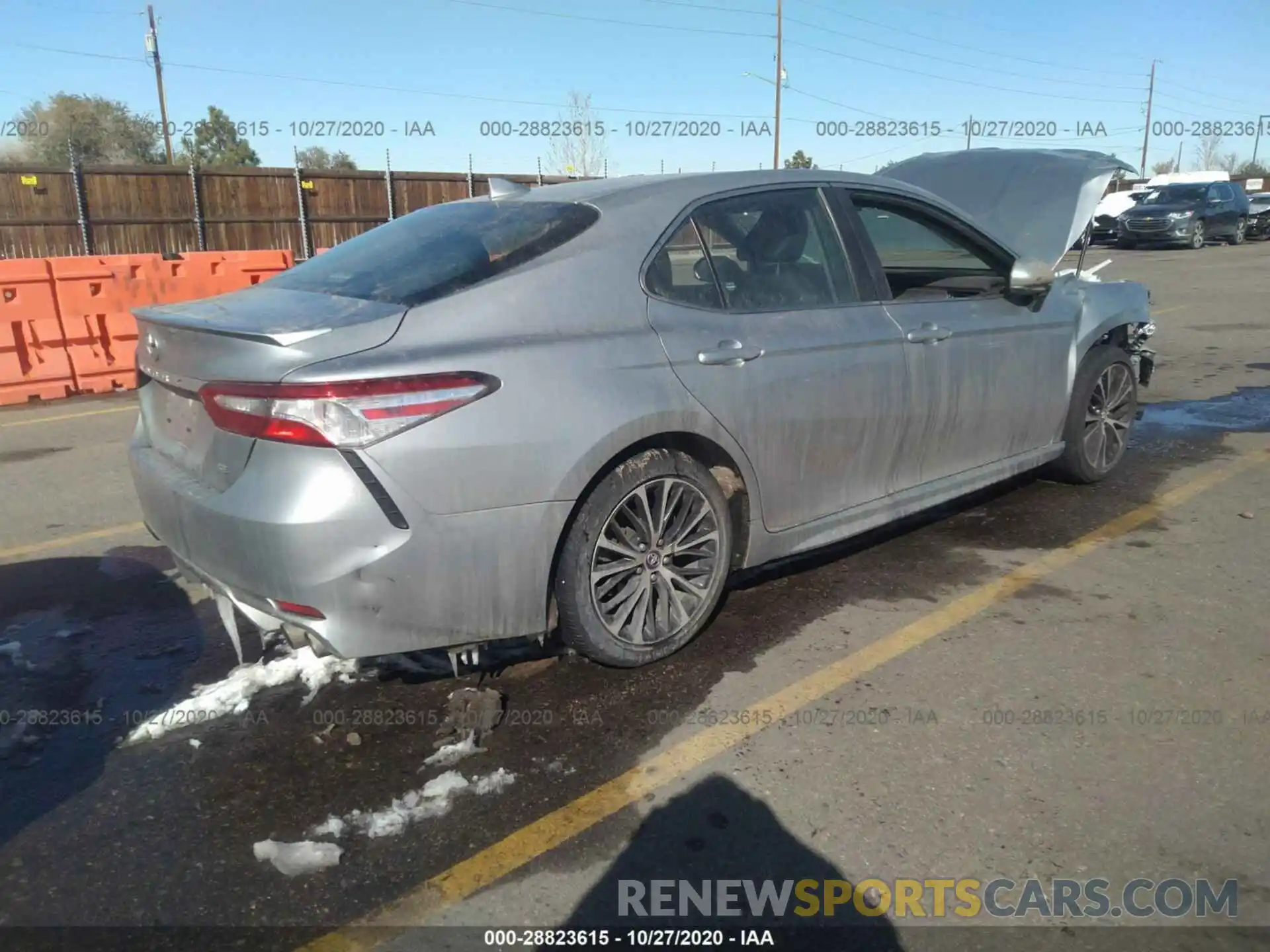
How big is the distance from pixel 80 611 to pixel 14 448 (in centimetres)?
384

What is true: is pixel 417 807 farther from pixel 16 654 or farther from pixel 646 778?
pixel 16 654

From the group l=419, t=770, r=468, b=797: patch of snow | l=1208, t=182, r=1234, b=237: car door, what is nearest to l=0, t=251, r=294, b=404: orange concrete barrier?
l=419, t=770, r=468, b=797: patch of snow

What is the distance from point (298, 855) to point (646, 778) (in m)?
0.98

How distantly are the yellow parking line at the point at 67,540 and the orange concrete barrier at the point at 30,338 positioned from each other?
4.97 metres

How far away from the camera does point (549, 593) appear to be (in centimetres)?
330

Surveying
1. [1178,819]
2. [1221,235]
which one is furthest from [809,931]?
[1221,235]

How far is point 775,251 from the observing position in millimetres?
4004

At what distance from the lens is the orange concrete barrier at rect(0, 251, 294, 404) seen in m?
9.29

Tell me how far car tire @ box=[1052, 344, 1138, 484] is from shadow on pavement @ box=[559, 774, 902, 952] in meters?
3.46

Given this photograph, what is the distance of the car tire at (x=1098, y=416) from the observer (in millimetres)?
5402

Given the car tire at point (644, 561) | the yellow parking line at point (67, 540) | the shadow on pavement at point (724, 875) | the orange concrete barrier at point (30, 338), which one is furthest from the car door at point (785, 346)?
the orange concrete barrier at point (30, 338)

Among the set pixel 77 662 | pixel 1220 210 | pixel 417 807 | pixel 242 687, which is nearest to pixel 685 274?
pixel 417 807

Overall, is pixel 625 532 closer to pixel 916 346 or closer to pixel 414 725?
pixel 414 725

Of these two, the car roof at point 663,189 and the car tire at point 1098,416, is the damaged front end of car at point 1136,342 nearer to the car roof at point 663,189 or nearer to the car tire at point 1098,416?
the car tire at point 1098,416
